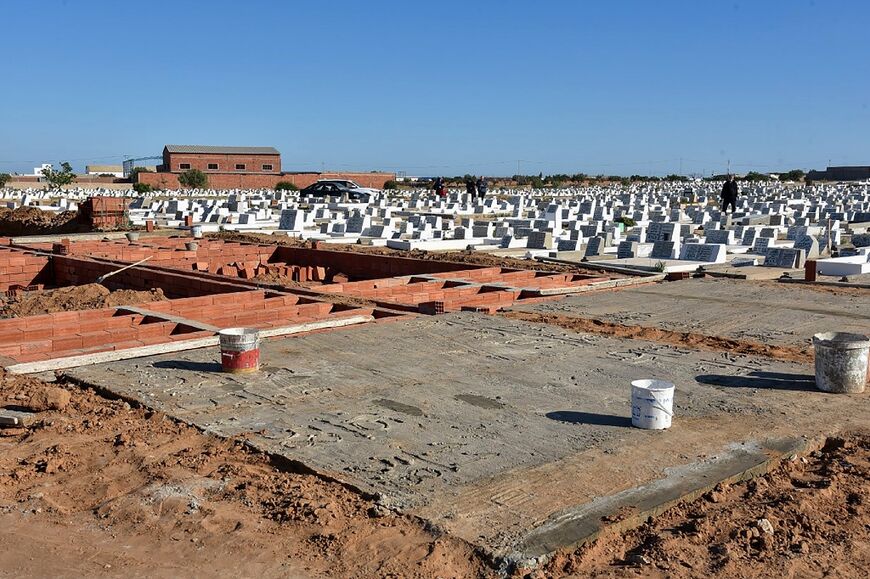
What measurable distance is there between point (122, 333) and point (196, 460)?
12.4 ft

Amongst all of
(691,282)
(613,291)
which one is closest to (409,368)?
(613,291)

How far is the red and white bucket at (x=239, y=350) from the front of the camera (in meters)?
6.72

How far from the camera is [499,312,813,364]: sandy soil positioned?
7867mm

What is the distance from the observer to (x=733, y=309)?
10.3 m

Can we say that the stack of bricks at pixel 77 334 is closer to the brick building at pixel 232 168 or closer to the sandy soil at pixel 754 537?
the sandy soil at pixel 754 537

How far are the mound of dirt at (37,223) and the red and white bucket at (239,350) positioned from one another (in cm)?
1795

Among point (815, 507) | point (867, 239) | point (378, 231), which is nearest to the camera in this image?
point (815, 507)

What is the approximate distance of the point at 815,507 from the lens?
14.3 feet

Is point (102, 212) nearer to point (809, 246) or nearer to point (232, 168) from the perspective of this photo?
point (809, 246)

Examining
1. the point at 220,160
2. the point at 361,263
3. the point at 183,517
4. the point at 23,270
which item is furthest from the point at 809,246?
the point at 220,160

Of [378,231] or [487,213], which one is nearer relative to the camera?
[378,231]

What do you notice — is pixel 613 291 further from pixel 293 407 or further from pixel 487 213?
pixel 487 213

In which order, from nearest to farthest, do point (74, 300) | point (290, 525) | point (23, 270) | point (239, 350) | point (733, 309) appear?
point (290, 525), point (239, 350), point (733, 309), point (74, 300), point (23, 270)

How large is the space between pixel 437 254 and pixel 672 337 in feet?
30.0
